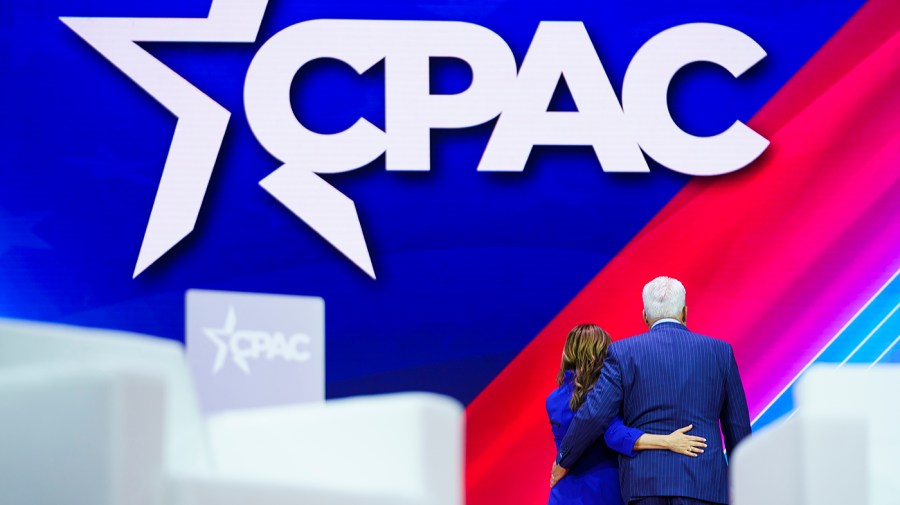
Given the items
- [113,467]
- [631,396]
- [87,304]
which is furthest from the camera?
[87,304]

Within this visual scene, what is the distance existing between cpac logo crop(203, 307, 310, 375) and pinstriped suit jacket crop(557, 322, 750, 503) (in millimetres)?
1007

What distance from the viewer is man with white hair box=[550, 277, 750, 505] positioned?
3139mm

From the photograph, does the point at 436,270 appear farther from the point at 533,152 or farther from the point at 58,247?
the point at 58,247

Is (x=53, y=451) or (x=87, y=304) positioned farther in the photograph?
(x=87, y=304)

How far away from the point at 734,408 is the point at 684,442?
202 millimetres

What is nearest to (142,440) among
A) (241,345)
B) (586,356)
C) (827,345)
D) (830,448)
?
(830,448)

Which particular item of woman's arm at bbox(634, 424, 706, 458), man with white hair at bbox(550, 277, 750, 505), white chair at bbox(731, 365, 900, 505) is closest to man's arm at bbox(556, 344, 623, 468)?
man with white hair at bbox(550, 277, 750, 505)

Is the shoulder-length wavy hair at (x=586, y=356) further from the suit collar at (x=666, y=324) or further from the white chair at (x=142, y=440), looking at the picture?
the white chair at (x=142, y=440)

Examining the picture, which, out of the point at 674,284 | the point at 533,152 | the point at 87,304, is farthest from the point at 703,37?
the point at 87,304

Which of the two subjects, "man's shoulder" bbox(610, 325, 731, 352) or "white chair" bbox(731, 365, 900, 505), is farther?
"man's shoulder" bbox(610, 325, 731, 352)

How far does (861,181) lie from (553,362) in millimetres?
1718

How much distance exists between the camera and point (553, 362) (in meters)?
4.99

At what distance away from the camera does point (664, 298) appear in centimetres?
327

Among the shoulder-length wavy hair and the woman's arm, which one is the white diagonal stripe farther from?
the woman's arm
